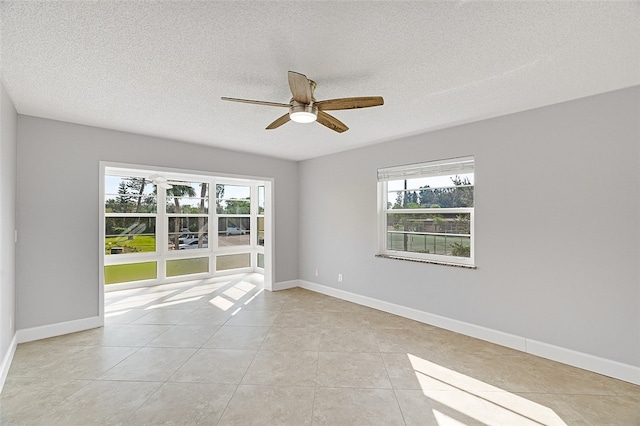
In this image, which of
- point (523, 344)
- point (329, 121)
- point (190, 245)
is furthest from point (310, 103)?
point (190, 245)

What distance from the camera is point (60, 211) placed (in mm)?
3508

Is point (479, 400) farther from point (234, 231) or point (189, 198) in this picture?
point (189, 198)

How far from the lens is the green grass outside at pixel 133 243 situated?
5637 millimetres

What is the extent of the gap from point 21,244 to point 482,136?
5377 mm

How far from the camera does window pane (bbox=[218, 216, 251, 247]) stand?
700 centimetres

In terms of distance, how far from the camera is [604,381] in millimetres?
2502

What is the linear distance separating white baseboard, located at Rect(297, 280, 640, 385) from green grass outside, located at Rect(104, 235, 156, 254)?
14.7ft

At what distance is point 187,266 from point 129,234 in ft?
4.37

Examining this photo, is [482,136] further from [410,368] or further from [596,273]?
[410,368]

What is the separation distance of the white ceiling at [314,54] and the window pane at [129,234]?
2895mm

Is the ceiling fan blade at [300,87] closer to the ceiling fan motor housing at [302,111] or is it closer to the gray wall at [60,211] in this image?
the ceiling fan motor housing at [302,111]

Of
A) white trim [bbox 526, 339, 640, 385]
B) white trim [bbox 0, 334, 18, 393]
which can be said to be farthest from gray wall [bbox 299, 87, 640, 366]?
white trim [bbox 0, 334, 18, 393]

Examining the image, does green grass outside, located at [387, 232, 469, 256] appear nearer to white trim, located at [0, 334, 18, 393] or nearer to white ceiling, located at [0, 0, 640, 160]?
white ceiling, located at [0, 0, 640, 160]

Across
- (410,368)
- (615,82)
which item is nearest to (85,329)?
(410,368)
